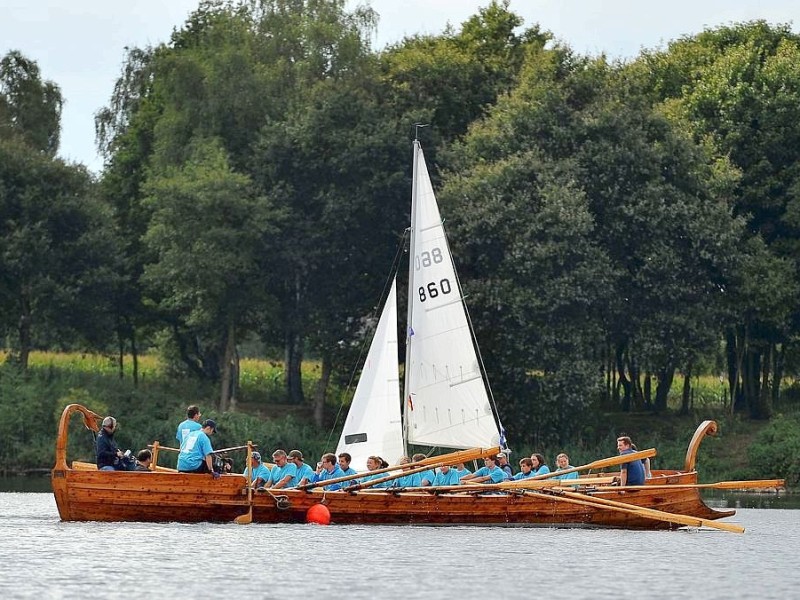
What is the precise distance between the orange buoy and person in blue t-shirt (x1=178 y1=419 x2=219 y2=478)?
256cm

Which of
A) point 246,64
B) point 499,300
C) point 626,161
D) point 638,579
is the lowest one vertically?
point 638,579

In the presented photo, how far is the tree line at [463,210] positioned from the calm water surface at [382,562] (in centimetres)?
2588

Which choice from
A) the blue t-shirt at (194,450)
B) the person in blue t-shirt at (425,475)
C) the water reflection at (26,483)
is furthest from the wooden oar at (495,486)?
the water reflection at (26,483)

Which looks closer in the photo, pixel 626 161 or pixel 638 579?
pixel 638 579

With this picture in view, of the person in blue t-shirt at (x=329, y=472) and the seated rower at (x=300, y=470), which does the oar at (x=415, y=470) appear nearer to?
the person in blue t-shirt at (x=329, y=472)

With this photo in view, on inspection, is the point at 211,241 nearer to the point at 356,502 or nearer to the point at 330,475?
the point at 330,475

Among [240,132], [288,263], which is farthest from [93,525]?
[240,132]

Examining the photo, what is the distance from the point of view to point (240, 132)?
7762 centimetres

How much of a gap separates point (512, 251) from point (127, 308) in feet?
64.3

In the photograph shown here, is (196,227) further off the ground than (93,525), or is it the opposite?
(196,227)

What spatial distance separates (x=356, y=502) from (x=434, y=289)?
794cm

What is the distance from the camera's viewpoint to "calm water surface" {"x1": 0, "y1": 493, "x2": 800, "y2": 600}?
2939cm

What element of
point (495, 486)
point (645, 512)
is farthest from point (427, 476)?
point (645, 512)

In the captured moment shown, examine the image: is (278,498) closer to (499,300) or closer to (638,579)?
(638,579)
